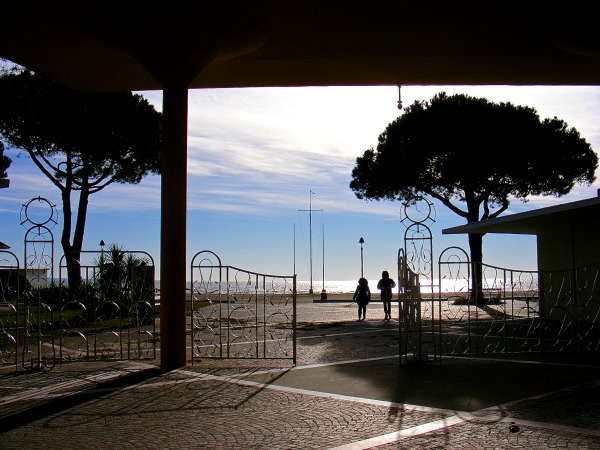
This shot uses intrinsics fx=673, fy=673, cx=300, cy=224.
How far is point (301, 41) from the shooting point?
1092 centimetres

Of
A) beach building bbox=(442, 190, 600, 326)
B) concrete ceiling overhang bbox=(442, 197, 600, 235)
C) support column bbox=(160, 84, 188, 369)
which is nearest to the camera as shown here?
support column bbox=(160, 84, 188, 369)

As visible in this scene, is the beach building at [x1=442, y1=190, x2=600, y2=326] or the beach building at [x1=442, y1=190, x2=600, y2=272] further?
the beach building at [x1=442, y1=190, x2=600, y2=326]

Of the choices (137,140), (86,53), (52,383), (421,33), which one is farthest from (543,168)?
(52,383)

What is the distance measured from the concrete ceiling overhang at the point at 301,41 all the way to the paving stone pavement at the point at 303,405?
192 inches

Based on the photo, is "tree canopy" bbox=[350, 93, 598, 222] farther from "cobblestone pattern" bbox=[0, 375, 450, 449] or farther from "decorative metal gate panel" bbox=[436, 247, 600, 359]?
"cobblestone pattern" bbox=[0, 375, 450, 449]

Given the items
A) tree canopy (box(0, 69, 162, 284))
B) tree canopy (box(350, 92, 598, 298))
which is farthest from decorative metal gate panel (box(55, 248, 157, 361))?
tree canopy (box(350, 92, 598, 298))

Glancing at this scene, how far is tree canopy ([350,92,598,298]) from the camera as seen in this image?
101 feet

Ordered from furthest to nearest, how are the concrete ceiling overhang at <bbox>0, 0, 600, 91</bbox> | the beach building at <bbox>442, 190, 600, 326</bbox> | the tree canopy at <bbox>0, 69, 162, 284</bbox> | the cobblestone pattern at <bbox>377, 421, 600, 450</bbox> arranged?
the tree canopy at <bbox>0, 69, 162, 284</bbox> < the beach building at <bbox>442, 190, 600, 326</bbox> < the concrete ceiling overhang at <bbox>0, 0, 600, 91</bbox> < the cobblestone pattern at <bbox>377, 421, 600, 450</bbox>

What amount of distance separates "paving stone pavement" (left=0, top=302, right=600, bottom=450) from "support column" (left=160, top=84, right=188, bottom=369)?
1.44 feet

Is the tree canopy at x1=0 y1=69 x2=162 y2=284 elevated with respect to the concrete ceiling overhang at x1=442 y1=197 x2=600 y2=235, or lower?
elevated

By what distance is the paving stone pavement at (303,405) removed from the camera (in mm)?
6180

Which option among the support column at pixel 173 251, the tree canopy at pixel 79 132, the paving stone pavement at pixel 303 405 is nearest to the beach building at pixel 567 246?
the paving stone pavement at pixel 303 405

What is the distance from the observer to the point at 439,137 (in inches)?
1256

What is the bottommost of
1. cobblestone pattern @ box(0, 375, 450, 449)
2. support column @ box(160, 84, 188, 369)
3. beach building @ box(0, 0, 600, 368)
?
cobblestone pattern @ box(0, 375, 450, 449)
